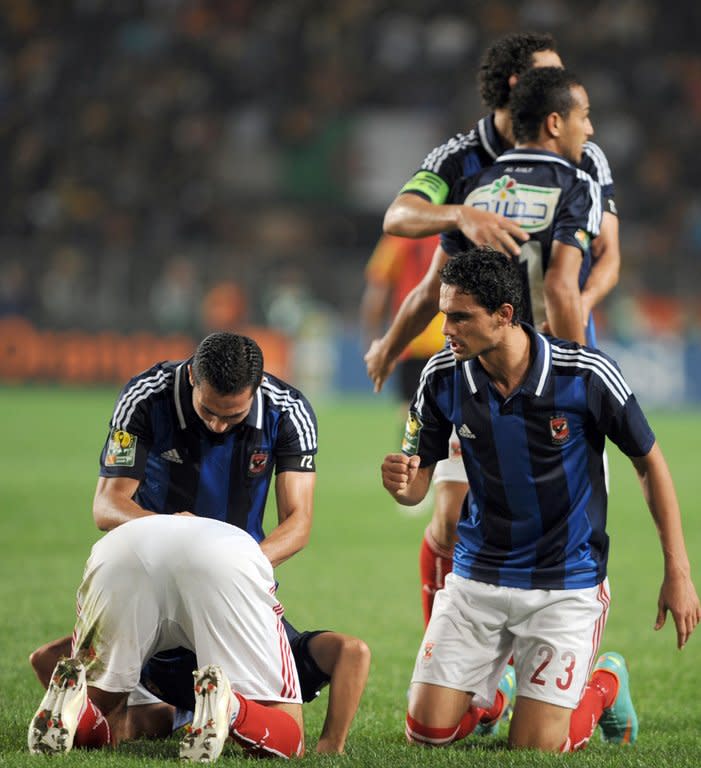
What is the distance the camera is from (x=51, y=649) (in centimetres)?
424

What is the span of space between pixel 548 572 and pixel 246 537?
1.04 metres

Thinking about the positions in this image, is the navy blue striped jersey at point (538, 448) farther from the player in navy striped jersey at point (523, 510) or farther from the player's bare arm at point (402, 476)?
the player's bare arm at point (402, 476)

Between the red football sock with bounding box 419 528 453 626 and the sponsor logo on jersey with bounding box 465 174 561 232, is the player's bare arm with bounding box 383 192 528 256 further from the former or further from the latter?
the red football sock with bounding box 419 528 453 626

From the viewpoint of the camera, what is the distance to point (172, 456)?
4.30 meters

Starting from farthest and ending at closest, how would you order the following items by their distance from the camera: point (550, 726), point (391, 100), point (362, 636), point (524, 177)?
1. point (391, 100)
2. point (362, 636)
3. point (524, 177)
4. point (550, 726)

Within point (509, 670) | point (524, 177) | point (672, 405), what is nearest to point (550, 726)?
point (509, 670)

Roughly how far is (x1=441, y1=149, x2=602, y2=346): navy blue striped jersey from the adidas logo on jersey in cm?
137

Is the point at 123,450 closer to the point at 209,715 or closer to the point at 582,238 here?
the point at 209,715

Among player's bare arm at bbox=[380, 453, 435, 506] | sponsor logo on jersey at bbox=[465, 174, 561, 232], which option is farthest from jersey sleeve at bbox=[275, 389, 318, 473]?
sponsor logo on jersey at bbox=[465, 174, 561, 232]

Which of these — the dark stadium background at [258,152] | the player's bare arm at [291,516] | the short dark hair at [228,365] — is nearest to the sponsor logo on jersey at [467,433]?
the player's bare arm at [291,516]

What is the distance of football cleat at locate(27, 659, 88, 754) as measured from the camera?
3.59 meters

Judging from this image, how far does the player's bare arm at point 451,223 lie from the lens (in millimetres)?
4625

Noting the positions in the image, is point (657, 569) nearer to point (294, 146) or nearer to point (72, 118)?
point (294, 146)

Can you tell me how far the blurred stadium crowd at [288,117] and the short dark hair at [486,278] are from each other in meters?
15.3
